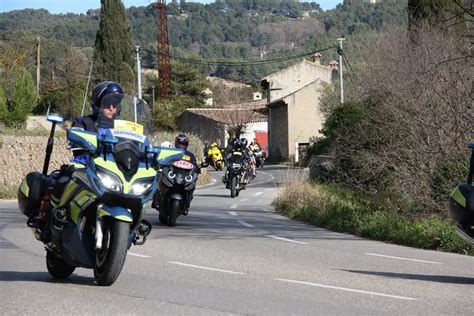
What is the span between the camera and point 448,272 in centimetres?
1027

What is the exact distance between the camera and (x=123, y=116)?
8.80 meters

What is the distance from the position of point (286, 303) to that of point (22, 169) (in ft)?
83.2

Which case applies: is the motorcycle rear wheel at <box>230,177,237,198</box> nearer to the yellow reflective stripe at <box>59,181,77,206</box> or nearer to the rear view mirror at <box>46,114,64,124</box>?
the rear view mirror at <box>46,114,64,124</box>

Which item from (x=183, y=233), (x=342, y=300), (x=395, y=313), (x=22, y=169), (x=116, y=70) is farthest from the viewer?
(x=116, y=70)

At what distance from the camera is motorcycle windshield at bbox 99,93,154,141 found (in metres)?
8.08

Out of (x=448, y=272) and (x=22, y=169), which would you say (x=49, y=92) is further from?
(x=448, y=272)

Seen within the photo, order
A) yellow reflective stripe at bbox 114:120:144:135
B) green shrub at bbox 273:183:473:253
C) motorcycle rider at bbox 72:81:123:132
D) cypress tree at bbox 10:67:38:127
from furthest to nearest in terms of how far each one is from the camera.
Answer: cypress tree at bbox 10:67:38:127
green shrub at bbox 273:183:473:253
motorcycle rider at bbox 72:81:123:132
yellow reflective stripe at bbox 114:120:144:135

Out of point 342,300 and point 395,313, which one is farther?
point 342,300

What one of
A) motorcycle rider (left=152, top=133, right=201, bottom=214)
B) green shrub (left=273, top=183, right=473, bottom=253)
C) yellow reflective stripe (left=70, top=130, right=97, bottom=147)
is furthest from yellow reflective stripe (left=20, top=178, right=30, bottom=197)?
motorcycle rider (left=152, top=133, right=201, bottom=214)

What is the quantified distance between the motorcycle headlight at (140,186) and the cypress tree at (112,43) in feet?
207

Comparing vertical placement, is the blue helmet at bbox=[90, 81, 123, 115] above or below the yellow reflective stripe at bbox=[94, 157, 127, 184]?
above

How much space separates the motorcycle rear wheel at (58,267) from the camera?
8789 millimetres

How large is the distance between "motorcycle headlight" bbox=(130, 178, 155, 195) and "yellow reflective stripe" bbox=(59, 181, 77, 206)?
56cm

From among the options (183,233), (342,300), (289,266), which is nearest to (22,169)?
(183,233)
